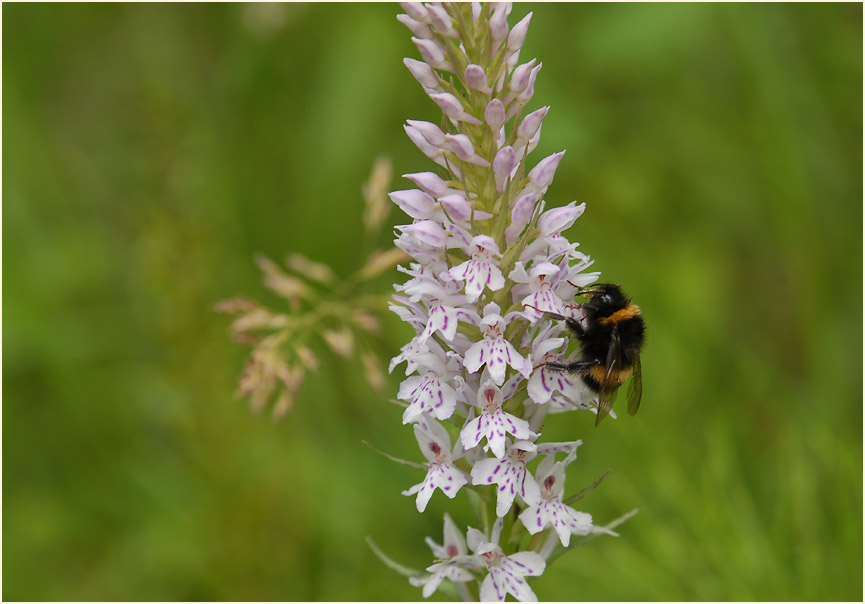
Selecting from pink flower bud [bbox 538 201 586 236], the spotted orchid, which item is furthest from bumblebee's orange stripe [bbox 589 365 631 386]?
pink flower bud [bbox 538 201 586 236]

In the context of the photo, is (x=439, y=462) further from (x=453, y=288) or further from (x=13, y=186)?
(x=13, y=186)

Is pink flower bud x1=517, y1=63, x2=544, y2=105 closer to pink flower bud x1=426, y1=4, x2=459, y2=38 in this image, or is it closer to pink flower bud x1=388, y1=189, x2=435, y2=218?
pink flower bud x1=426, y1=4, x2=459, y2=38

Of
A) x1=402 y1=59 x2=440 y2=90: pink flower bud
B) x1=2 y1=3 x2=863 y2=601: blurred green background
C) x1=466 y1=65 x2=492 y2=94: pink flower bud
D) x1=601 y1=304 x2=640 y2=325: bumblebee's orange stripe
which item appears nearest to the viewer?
x1=466 y1=65 x2=492 y2=94: pink flower bud

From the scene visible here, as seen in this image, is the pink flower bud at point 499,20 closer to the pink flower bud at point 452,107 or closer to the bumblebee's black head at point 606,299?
the pink flower bud at point 452,107

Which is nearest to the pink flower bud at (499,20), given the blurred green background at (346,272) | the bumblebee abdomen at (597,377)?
the bumblebee abdomen at (597,377)

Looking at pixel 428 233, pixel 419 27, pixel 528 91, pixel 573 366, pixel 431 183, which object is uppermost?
pixel 419 27

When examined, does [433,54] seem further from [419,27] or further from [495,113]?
A: [495,113]

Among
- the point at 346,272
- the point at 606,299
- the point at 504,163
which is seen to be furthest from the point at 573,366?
the point at 346,272
